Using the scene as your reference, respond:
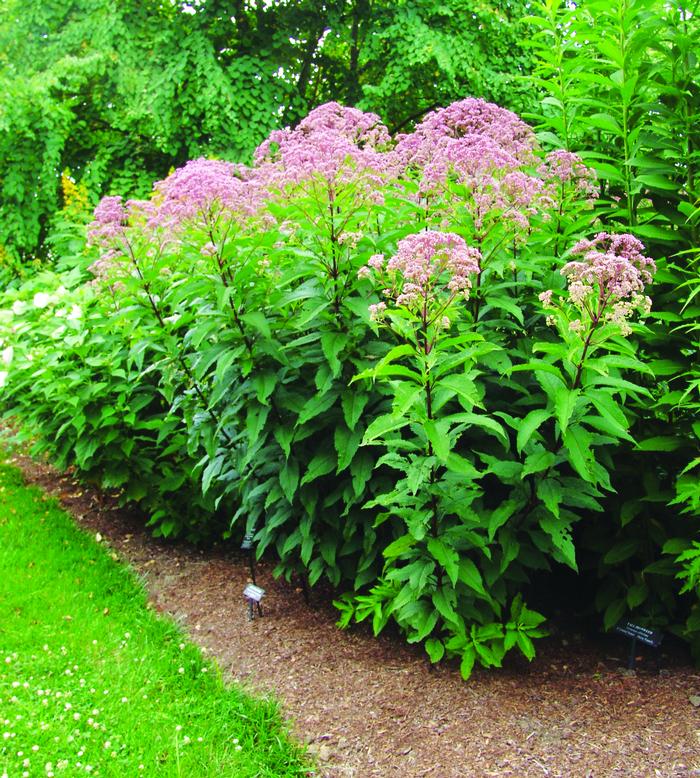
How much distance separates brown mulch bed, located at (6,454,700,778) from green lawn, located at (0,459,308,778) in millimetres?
162

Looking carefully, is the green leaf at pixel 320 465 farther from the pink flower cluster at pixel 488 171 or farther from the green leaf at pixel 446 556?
the pink flower cluster at pixel 488 171

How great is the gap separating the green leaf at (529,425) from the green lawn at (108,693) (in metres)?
1.49

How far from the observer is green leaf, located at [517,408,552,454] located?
238 centimetres

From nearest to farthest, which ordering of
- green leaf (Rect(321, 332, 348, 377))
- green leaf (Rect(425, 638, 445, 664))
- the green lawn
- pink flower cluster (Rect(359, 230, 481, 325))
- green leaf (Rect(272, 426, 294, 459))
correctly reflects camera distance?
pink flower cluster (Rect(359, 230, 481, 325)) < the green lawn < green leaf (Rect(321, 332, 348, 377)) < green leaf (Rect(425, 638, 445, 664)) < green leaf (Rect(272, 426, 294, 459))

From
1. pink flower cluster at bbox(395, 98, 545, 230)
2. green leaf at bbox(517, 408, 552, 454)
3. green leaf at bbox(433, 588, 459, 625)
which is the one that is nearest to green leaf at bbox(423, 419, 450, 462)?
green leaf at bbox(517, 408, 552, 454)

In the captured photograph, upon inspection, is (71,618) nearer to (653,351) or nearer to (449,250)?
(449,250)

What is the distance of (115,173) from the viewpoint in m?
10.0

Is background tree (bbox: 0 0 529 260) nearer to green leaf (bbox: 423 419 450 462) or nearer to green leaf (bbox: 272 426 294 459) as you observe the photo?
green leaf (bbox: 272 426 294 459)

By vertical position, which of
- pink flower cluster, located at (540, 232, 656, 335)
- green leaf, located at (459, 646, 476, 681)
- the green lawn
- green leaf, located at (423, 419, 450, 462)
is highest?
pink flower cluster, located at (540, 232, 656, 335)

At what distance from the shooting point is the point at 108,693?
10.2 ft

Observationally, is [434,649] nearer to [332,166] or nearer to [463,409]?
[463,409]

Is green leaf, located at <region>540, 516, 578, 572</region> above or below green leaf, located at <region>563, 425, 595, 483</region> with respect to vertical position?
below

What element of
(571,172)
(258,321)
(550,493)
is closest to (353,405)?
(258,321)

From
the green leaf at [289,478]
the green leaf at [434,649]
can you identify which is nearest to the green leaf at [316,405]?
the green leaf at [289,478]
